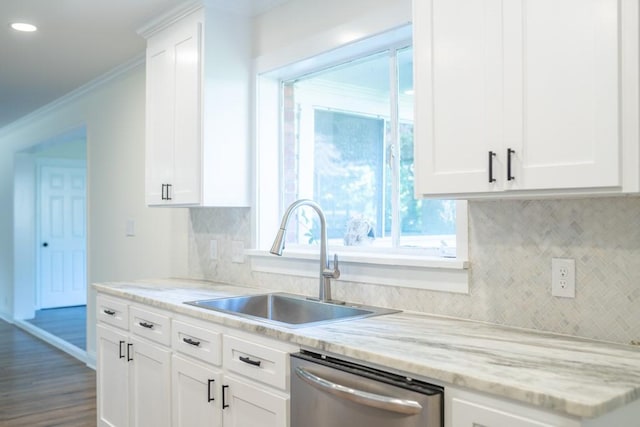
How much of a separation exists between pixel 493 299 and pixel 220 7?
2.10 meters

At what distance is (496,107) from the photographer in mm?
1699

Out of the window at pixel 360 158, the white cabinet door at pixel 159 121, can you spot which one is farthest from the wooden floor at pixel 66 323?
the window at pixel 360 158

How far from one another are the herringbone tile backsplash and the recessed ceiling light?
8.83 ft

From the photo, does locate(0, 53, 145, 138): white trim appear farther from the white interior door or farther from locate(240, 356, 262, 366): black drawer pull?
locate(240, 356, 262, 366): black drawer pull

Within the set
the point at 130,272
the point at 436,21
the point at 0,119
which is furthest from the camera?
the point at 0,119

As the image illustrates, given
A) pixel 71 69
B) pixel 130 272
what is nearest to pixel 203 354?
pixel 130 272

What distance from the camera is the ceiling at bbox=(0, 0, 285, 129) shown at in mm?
Answer: 3109

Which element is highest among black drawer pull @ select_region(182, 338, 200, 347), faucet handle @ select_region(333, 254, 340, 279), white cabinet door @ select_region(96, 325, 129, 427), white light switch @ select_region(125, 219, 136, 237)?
white light switch @ select_region(125, 219, 136, 237)

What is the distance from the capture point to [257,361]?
6.77 feet

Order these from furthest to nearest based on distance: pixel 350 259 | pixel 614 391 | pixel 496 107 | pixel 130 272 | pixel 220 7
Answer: pixel 130 272 → pixel 220 7 → pixel 350 259 → pixel 496 107 → pixel 614 391

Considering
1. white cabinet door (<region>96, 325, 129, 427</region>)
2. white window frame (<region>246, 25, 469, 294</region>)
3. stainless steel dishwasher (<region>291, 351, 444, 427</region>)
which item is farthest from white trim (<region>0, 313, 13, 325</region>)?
stainless steel dishwasher (<region>291, 351, 444, 427</region>)

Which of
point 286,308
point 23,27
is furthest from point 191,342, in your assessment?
point 23,27

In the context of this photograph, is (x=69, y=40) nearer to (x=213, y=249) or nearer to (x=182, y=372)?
(x=213, y=249)

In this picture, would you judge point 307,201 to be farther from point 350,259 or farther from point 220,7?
point 220,7
